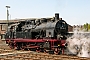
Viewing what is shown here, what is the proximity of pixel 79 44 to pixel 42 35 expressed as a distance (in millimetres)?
4246

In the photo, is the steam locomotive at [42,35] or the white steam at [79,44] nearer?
the white steam at [79,44]

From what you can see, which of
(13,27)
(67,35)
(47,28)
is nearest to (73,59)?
(67,35)

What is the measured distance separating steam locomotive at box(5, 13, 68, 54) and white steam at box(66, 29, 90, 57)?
660 millimetres

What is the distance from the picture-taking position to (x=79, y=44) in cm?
1566

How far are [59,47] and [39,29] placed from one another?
127 inches

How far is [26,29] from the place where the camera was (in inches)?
823

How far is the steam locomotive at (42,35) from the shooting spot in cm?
1691

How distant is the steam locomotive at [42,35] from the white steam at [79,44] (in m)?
0.66

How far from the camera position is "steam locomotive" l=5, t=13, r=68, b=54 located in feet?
55.5

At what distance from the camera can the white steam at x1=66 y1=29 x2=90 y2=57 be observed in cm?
1520

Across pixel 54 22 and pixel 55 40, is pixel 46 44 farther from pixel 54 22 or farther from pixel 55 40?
pixel 54 22

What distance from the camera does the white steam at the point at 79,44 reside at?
15.2 meters

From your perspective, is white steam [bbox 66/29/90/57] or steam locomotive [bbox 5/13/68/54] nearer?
white steam [bbox 66/29/90/57]

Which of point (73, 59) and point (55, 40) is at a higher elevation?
point (55, 40)
